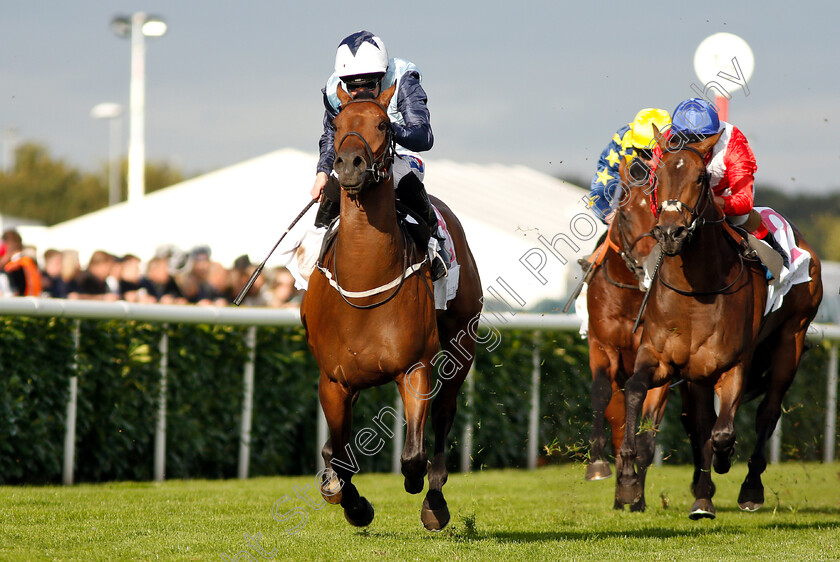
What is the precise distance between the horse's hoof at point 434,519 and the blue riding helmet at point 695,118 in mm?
2295

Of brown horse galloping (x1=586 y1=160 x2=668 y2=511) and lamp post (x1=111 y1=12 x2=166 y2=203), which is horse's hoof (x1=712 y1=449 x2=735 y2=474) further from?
lamp post (x1=111 y1=12 x2=166 y2=203)

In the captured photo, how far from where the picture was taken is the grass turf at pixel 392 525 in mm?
4781

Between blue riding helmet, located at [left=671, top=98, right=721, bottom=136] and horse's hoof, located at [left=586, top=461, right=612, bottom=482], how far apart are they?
7.55 feet

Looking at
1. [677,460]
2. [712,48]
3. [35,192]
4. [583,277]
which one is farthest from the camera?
[35,192]

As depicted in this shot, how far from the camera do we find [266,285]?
39.9 feet

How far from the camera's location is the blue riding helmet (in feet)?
18.8

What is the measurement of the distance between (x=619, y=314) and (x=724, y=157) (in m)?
1.31

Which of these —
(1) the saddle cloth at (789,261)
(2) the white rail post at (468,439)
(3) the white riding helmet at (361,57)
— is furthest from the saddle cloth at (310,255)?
(2) the white rail post at (468,439)

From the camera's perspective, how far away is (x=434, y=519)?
5.16 m

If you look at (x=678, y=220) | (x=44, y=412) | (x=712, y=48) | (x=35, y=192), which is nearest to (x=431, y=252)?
(x=678, y=220)

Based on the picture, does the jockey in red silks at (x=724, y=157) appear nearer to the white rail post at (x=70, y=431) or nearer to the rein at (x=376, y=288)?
the rein at (x=376, y=288)

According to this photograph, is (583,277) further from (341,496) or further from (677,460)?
(677,460)

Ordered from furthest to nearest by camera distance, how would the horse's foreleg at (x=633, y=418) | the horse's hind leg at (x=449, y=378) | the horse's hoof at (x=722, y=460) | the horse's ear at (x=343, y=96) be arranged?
the horse's hind leg at (x=449, y=378) < the horse's hoof at (x=722, y=460) < the horse's foreleg at (x=633, y=418) < the horse's ear at (x=343, y=96)

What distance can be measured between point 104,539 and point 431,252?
198 centimetres
